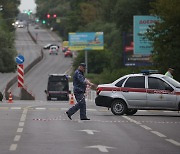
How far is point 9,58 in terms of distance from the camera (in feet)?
358

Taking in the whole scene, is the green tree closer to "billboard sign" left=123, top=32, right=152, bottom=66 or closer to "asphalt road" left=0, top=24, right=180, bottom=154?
"billboard sign" left=123, top=32, right=152, bottom=66

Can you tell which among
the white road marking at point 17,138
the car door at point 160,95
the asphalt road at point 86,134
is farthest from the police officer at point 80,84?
the white road marking at point 17,138

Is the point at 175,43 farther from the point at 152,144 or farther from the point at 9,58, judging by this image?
the point at 9,58

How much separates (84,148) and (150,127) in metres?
6.39

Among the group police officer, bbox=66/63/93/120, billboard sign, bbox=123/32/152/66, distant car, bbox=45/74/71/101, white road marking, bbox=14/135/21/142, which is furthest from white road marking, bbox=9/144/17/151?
billboard sign, bbox=123/32/152/66

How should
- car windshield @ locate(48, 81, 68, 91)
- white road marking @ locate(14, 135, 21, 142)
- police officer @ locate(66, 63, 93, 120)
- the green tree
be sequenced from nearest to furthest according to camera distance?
white road marking @ locate(14, 135, 21, 142) → police officer @ locate(66, 63, 93, 120) → the green tree → car windshield @ locate(48, 81, 68, 91)

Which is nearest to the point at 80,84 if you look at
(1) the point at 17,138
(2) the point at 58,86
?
(1) the point at 17,138

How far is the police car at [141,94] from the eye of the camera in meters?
27.6

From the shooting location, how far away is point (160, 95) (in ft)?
90.7

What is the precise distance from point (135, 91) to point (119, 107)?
0.79m

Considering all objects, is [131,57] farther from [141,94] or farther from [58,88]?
[141,94]

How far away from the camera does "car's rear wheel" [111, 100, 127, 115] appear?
27859 mm

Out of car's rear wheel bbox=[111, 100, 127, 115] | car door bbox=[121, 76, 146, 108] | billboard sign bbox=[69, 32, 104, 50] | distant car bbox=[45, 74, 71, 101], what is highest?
billboard sign bbox=[69, 32, 104, 50]

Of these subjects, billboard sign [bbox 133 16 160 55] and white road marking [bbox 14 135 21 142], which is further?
billboard sign [bbox 133 16 160 55]
